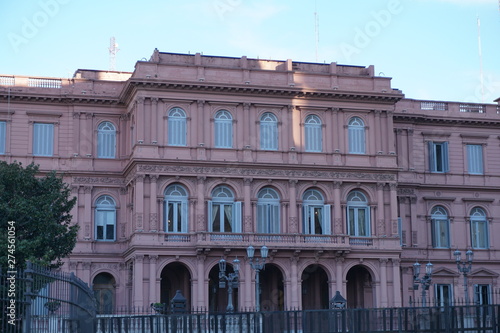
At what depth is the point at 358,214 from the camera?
52062 millimetres

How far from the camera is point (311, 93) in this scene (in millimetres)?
51469

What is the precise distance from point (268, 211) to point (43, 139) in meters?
13.4

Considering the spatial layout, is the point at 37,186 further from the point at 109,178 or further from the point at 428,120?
the point at 428,120

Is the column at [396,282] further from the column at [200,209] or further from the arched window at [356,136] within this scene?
the column at [200,209]

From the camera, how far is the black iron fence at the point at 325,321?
27031 millimetres

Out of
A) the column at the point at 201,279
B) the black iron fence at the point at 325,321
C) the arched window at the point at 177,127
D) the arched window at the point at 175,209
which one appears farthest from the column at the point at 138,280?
the black iron fence at the point at 325,321

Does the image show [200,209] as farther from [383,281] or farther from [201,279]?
[383,281]

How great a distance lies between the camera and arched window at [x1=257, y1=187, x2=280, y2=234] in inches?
2000

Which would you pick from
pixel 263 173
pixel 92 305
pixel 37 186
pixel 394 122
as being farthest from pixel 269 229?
pixel 92 305

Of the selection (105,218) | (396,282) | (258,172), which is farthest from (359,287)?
(105,218)

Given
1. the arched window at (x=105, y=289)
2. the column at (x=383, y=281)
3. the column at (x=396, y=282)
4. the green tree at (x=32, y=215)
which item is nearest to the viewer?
the green tree at (x=32, y=215)

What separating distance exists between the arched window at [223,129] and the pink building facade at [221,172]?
2.5 inches

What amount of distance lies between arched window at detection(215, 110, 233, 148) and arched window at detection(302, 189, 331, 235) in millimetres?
5265

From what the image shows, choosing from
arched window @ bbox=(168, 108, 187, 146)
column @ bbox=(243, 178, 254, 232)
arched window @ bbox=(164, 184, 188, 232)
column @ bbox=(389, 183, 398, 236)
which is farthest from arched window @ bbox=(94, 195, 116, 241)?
column @ bbox=(389, 183, 398, 236)
